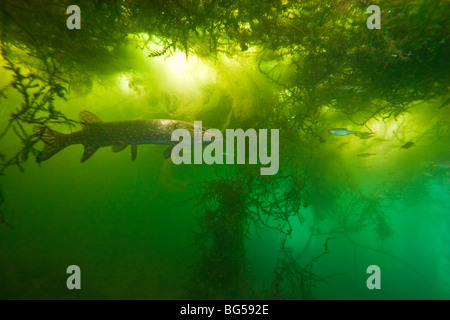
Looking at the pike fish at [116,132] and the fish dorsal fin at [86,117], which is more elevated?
the fish dorsal fin at [86,117]

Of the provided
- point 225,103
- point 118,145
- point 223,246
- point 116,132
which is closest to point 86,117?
point 116,132

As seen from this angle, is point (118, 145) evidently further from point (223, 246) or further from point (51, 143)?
point (223, 246)

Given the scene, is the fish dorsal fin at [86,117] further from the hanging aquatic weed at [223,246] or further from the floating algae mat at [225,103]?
the hanging aquatic weed at [223,246]

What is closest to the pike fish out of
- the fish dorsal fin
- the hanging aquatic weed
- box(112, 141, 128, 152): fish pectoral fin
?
the fish dorsal fin

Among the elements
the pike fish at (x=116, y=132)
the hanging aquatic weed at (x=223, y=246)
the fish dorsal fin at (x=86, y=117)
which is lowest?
the hanging aquatic weed at (x=223, y=246)

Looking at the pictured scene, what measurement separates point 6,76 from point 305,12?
565 inches

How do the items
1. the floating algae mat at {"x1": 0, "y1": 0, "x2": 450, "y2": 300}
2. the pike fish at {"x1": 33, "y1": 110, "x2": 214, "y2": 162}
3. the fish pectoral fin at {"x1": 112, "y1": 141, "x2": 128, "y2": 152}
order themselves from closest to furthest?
the floating algae mat at {"x1": 0, "y1": 0, "x2": 450, "y2": 300}
the pike fish at {"x1": 33, "y1": 110, "x2": 214, "y2": 162}
the fish pectoral fin at {"x1": 112, "y1": 141, "x2": 128, "y2": 152}

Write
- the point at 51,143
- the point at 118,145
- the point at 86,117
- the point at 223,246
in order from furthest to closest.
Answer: the point at 223,246 < the point at 118,145 < the point at 86,117 < the point at 51,143

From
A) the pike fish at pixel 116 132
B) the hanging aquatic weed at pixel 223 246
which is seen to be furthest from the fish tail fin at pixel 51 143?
the hanging aquatic weed at pixel 223 246

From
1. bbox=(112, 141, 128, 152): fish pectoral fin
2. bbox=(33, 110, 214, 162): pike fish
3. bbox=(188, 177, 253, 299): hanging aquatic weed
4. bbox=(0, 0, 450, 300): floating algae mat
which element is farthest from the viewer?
bbox=(188, 177, 253, 299): hanging aquatic weed

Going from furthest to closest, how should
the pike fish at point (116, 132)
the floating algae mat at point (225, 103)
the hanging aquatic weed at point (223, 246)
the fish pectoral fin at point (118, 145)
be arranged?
the hanging aquatic weed at point (223, 246) < the fish pectoral fin at point (118, 145) < the pike fish at point (116, 132) < the floating algae mat at point (225, 103)

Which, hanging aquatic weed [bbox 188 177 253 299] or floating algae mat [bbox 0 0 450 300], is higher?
floating algae mat [bbox 0 0 450 300]

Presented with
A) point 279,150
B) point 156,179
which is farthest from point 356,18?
point 156,179

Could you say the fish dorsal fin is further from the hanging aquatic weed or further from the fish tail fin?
the hanging aquatic weed
